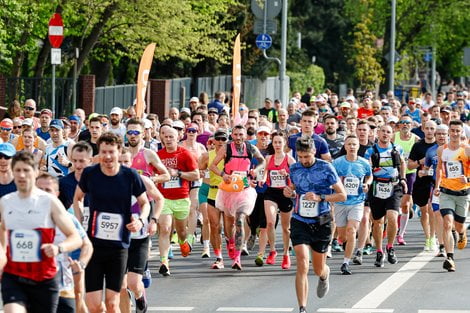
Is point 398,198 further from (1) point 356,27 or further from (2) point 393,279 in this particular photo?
(1) point 356,27

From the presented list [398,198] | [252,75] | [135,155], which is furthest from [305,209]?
[252,75]

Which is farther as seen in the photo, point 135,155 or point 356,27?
point 356,27

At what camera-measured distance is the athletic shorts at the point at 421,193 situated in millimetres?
19656

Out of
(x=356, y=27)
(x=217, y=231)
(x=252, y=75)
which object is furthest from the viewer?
(x=356, y=27)

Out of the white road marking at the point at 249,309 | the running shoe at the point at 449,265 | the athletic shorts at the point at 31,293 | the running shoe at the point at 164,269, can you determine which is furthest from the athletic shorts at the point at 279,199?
the athletic shorts at the point at 31,293

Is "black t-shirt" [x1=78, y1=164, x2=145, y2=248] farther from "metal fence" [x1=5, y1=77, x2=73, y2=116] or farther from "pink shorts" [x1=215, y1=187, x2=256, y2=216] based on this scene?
"metal fence" [x1=5, y1=77, x2=73, y2=116]

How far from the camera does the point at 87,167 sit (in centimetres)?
1162

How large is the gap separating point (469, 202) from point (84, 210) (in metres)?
6.80

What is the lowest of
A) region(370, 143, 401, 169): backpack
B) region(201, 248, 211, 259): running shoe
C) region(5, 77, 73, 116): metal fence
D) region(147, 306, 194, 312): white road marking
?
region(201, 248, 211, 259): running shoe

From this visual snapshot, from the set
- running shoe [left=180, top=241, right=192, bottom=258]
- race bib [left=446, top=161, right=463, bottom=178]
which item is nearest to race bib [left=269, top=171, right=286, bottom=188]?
running shoe [left=180, top=241, right=192, bottom=258]

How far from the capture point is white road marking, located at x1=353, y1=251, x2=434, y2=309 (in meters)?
14.3

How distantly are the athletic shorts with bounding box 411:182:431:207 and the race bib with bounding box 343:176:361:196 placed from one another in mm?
3070

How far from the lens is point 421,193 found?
64.7 feet

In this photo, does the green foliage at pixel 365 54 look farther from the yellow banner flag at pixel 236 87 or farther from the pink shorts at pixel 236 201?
the pink shorts at pixel 236 201
